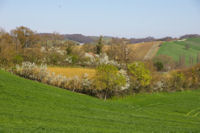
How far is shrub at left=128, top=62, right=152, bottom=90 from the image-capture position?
43.2m

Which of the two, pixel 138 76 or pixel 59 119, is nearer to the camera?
pixel 59 119

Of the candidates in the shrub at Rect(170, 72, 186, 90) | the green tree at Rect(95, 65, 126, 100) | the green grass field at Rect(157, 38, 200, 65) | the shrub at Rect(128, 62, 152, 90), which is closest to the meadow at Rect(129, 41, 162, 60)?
the green grass field at Rect(157, 38, 200, 65)

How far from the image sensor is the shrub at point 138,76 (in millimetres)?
43188

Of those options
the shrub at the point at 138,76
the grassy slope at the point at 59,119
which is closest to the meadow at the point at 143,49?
the shrub at the point at 138,76

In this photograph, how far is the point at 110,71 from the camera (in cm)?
3588

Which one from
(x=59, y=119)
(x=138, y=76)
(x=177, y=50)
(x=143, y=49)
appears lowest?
(x=138, y=76)

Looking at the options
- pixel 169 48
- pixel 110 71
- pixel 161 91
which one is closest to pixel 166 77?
pixel 161 91

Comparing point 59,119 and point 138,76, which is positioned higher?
point 59,119

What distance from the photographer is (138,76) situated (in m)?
43.7

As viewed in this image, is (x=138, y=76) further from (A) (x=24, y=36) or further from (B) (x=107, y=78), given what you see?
(A) (x=24, y=36)

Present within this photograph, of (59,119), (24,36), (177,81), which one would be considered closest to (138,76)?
(177,81)

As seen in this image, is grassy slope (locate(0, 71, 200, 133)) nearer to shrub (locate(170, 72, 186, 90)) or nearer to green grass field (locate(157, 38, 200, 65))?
shrub (locate(170, 72, 186, 90))

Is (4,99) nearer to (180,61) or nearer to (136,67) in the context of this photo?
(136,67)

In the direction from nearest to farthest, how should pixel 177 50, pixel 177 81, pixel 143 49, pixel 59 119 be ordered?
pixel 59 119 → pixel 177 81 → pixel 177 50 → pixel 143 49
